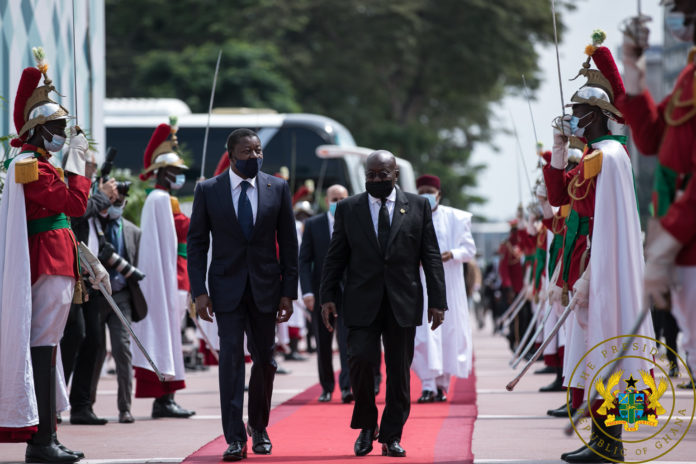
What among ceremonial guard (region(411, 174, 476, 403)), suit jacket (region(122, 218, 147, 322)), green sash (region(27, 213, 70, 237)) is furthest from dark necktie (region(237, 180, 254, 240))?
ceremonial guard (region(411, 174, 476, 403))

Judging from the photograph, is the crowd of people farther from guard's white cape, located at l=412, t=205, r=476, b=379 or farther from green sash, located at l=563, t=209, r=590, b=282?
guard's white cape, located at l=412, t=205, r=476, b=379

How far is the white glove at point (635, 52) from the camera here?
5.73m

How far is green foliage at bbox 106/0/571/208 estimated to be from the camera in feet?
130

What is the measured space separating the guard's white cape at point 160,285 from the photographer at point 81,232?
0.41 m

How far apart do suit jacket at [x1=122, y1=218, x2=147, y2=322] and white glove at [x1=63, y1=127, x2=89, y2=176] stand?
2280 millimetres

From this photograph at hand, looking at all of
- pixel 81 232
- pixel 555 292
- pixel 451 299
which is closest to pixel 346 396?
pixel 451 299

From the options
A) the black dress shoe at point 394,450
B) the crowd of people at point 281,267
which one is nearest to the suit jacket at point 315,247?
the crowd of people at point 281,267

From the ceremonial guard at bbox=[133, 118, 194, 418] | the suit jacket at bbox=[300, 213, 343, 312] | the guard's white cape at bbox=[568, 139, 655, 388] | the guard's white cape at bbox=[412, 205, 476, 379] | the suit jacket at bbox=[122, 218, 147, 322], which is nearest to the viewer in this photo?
the guard's white cape at bbox=[568, 139, 655, 388]

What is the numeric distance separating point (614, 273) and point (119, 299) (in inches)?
183

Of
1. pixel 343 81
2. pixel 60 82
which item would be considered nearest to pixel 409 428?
pixel 60 82

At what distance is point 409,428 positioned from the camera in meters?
9.52

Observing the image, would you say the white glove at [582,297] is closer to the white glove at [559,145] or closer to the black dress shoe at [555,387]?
the white glove at [559,145]

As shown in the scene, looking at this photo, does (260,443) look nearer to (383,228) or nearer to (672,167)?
(383,228)

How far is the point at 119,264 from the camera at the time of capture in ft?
33.4
